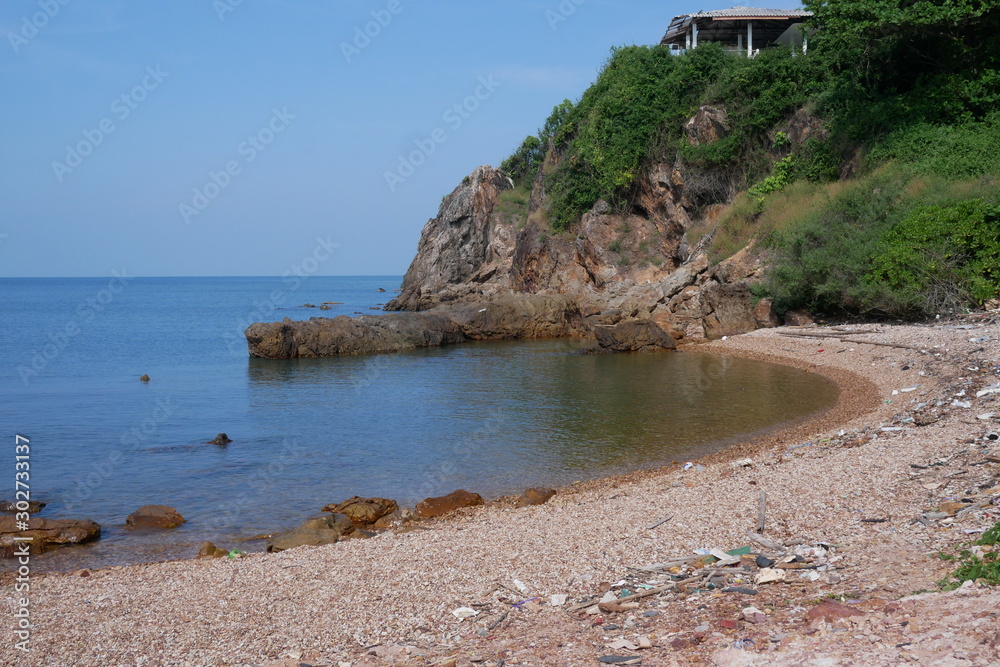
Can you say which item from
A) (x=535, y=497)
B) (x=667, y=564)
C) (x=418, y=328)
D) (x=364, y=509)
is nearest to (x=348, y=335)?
(x=418, y=328)

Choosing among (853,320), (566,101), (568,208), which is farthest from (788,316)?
(566,101)

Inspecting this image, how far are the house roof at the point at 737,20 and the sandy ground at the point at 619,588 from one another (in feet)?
119

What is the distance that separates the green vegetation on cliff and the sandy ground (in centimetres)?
1427

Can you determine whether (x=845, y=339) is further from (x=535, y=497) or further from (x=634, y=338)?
(x=535, y=497)

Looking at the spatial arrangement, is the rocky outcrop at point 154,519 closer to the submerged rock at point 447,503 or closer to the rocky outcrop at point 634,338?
the submerged rock at point 447,503

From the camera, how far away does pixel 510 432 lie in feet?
51.7

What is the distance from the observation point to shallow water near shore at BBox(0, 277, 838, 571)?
38.2ft

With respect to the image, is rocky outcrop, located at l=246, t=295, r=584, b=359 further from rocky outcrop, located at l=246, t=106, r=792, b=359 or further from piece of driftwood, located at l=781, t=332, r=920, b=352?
piece of driftwood, located at l=781, t=332, r=920, b=352

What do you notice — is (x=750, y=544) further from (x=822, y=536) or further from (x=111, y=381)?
(x=111, y=381)

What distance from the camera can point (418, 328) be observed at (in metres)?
34.5

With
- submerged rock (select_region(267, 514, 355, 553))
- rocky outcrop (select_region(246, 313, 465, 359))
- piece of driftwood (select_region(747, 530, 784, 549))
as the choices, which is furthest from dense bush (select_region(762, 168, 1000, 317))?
submerged rock (select_region(267, 514, 355, 553))

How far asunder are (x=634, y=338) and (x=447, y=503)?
19.3 m

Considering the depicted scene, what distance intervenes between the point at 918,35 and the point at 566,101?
26.4 metres

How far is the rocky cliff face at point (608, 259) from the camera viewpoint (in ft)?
101
